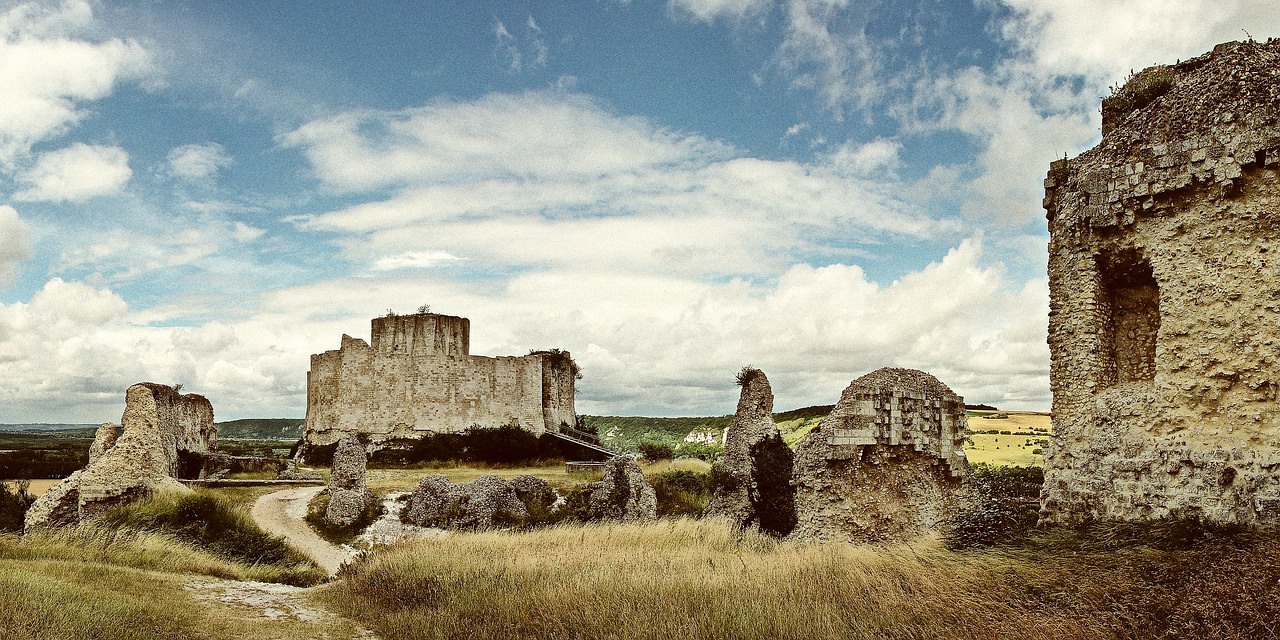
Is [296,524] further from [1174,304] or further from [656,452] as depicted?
[1174,304]

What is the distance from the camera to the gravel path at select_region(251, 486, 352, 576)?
57.9ft

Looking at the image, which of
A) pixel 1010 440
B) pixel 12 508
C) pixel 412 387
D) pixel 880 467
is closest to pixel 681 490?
pixel 1010 440

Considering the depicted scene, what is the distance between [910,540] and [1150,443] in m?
2.86

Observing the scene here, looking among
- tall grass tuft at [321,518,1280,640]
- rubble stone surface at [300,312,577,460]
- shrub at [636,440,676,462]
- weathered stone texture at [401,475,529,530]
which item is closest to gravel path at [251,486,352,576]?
weathered stone texture at [401,475,529,530]

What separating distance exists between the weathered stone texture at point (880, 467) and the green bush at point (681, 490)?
10628 mm

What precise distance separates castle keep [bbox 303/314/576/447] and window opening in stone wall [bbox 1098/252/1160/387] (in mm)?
34257

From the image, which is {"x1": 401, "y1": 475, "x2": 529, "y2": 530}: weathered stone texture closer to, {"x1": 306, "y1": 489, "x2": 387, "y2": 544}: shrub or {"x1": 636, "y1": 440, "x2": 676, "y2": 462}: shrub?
{"x1": 306, "y1": 489, "x2": 387, "y2": 544}: shrub

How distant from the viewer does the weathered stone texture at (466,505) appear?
21.0 metres

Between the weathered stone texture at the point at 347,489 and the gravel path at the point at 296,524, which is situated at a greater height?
the weathered stone texture at the point at 347,489

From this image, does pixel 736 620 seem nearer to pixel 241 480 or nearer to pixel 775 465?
pixel 775 465

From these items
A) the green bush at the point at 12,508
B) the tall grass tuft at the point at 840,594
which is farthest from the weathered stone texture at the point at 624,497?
the green bush at the point at 12,508

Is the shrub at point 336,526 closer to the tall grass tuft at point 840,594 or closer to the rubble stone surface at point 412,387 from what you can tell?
the tall grass tuft at point 840,594

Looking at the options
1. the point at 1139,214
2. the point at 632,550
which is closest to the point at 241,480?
the point at 632,550

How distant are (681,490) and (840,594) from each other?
1850 cm
